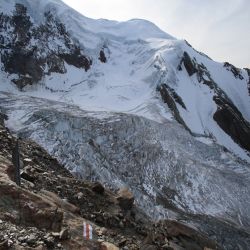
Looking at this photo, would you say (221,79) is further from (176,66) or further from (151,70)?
(151,70)

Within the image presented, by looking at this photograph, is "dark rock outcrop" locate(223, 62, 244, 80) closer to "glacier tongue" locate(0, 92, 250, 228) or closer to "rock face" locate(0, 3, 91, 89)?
"rock face" locate(0, 3, 91, 89)

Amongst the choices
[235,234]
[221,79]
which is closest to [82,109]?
[235,234]

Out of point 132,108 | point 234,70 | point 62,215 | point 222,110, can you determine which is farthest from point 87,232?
point 234,70

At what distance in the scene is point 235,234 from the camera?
134ft

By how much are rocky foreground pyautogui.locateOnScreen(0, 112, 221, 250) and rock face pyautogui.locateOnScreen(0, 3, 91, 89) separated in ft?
144

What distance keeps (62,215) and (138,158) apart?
37421 mm

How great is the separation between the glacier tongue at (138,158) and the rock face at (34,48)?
975cm

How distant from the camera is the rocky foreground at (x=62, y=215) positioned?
1057 cm

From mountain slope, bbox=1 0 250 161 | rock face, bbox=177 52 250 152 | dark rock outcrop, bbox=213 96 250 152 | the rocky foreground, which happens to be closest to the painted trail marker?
the rocky foreground

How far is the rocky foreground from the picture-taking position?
1057 centimetres

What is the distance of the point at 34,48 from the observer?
220 feet

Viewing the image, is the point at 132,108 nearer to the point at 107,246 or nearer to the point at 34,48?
the point at 34,48

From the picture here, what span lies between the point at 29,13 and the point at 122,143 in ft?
107

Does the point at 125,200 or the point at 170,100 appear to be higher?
the point at 170,100
